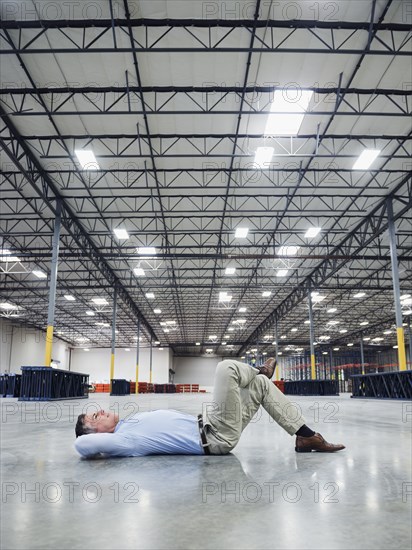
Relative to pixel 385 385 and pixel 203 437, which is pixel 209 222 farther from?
pixel 203 437

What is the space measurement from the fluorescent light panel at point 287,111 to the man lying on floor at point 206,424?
1015 cm

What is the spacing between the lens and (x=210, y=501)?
7.45ft

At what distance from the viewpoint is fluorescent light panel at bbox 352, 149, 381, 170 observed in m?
14.1

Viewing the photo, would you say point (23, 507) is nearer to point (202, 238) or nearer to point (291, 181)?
point (291, 181)

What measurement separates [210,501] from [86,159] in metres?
13.9

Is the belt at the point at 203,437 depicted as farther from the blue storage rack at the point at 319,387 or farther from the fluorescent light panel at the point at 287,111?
the blue storage rack at the point at 319,387

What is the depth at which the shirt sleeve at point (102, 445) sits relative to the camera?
136 inches

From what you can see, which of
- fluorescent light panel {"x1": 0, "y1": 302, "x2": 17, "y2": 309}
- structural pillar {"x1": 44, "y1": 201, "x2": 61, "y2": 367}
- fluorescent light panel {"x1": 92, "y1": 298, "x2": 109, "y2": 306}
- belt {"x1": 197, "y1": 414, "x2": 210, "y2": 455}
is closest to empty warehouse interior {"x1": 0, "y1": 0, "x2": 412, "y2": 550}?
belt {"x1": 197, "y1": 414, "x2": 210, "y2": 455}

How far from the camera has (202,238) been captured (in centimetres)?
2236

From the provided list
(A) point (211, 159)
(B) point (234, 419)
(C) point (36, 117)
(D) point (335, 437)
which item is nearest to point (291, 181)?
(A) point (211, 159)

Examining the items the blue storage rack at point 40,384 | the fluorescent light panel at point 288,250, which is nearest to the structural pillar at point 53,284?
the blue storage rack at point 40,384

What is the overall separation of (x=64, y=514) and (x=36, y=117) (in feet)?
42.8

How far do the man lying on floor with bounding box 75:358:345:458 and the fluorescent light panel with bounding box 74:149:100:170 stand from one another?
12067 millimetres

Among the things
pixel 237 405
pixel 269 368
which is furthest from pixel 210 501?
pixel 269 368
